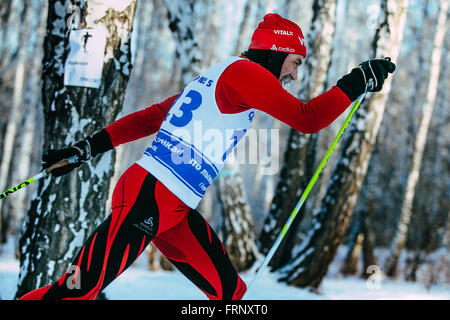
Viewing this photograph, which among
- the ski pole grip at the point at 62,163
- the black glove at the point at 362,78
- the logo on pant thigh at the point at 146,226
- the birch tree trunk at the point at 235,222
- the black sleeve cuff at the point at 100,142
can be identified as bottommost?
the birch tree trunk at the point at 235,222

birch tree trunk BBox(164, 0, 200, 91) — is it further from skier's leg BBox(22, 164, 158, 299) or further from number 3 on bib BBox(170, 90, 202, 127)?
skier's leg BBox(22, 164, 158, 299)

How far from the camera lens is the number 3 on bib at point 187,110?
2.27m

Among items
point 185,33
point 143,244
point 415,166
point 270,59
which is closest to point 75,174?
point 143,244

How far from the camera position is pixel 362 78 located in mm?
2307

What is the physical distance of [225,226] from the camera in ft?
19.7

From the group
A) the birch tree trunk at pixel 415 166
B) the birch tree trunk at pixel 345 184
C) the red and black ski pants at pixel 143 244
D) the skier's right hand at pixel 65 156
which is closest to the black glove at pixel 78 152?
the skier's right hand at pixel 65 156

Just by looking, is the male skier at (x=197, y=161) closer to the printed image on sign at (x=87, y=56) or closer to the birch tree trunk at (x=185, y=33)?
the printed image on sign at (x=87, y=56)

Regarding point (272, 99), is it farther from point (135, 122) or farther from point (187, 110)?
point (135, 122)

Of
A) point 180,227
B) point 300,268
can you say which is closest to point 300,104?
point 180,227

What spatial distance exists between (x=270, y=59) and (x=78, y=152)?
1.11 metres

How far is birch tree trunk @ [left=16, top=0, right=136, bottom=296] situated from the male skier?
28.9 inches

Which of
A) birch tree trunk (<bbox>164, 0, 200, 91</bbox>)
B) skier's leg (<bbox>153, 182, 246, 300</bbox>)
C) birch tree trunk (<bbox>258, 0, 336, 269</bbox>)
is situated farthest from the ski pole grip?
birch tree trunk (<bbox>164, 0, 200, 91</bbox>)

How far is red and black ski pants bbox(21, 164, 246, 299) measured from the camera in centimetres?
211
